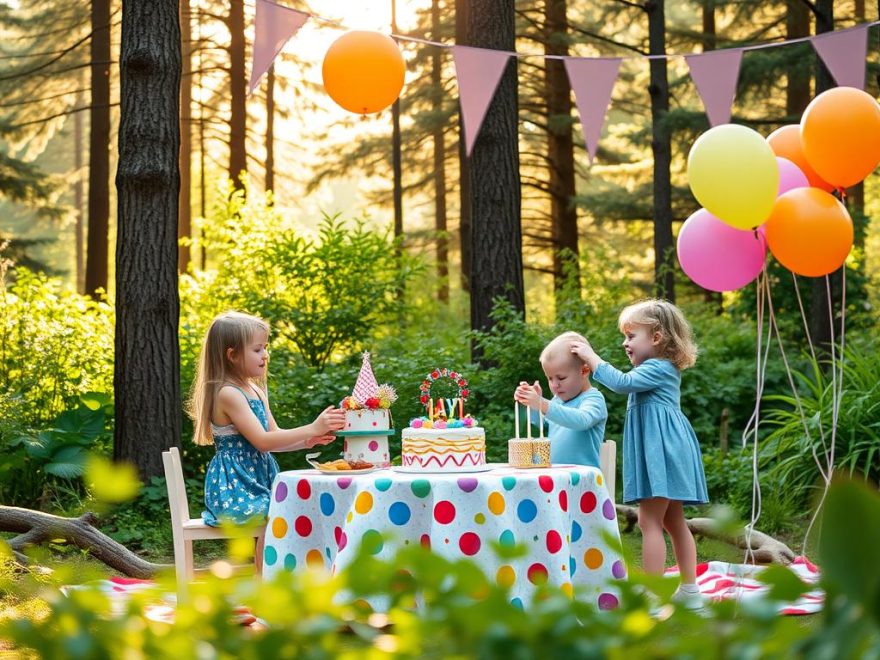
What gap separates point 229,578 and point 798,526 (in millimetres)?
6218

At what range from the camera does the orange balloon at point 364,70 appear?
6.11m

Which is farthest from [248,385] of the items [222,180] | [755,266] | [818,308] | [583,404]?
[222,180]

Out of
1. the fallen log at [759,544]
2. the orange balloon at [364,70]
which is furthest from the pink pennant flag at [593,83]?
the fallen log at [759,544]

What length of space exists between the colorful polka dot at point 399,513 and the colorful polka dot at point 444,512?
5.0 inches

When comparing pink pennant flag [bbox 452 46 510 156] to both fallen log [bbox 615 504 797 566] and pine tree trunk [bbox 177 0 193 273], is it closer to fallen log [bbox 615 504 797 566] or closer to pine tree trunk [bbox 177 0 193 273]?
fallen log [bbox 615 504 797 566]

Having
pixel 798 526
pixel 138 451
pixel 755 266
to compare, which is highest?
pixel 755 266

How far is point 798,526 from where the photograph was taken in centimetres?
670

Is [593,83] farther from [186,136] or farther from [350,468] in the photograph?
[186,136]

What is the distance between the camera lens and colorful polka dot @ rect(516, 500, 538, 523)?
3.88 m

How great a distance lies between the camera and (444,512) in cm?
384

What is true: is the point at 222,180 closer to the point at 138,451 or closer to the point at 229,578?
the point at 138,451

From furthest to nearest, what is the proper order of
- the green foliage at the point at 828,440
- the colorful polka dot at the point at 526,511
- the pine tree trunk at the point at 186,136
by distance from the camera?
the pine tree trunk at the point at 186,136
the green foliage at the point at 828,440
the colorful polka dot at the point at 526,511

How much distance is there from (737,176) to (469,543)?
1.93 metres

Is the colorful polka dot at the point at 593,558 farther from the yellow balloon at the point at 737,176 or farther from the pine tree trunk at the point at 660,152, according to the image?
the pine tree trunk at the point at 660,152
